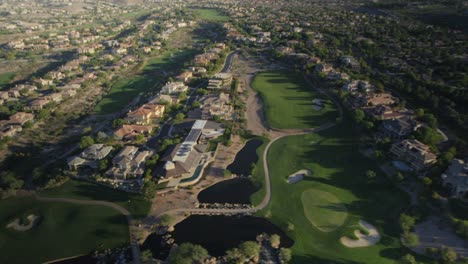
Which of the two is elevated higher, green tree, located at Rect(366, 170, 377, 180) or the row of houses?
the row of houses

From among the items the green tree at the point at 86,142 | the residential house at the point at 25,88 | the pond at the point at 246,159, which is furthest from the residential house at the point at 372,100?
the residential house at the point at 25,88

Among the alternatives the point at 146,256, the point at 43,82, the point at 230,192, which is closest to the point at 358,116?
the point at 230,192

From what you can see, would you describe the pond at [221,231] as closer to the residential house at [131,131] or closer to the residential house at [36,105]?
the residential house at [131,131]

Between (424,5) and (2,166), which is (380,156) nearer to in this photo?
(2,166)

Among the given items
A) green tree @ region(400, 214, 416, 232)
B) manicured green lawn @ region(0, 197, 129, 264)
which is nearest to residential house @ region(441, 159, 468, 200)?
green tree @ region(400, 214, 416, 232)

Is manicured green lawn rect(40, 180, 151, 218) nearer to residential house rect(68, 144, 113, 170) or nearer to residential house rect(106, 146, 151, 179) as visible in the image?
residential house rect(106, 146, 151, 179)
